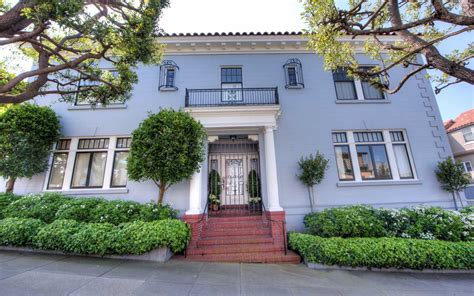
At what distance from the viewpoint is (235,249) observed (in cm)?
563

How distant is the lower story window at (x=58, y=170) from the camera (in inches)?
306

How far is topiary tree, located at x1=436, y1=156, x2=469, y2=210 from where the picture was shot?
287 inches

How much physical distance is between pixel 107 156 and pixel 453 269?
11.5 meters

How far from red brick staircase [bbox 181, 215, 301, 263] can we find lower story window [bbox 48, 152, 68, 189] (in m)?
6.10

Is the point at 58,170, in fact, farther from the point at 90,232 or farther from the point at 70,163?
the point at 90,232

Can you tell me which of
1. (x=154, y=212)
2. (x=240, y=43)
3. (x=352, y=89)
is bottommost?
(x=154, y=212)

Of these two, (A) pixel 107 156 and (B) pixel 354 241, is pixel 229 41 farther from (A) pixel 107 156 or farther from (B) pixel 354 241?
(B) pixel 354 241

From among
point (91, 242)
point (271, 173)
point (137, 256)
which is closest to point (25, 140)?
point (91, 242)

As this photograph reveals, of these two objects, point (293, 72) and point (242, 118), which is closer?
point (242, 118)

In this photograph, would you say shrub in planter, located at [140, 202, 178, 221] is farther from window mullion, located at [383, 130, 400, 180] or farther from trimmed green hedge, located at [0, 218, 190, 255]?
window mullion, located at [383, 130, 400, 180]

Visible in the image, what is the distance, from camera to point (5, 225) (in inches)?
204

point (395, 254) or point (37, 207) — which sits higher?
point (37, 207)

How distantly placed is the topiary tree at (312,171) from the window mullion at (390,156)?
2.90 m

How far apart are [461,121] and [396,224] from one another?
2009 cm
